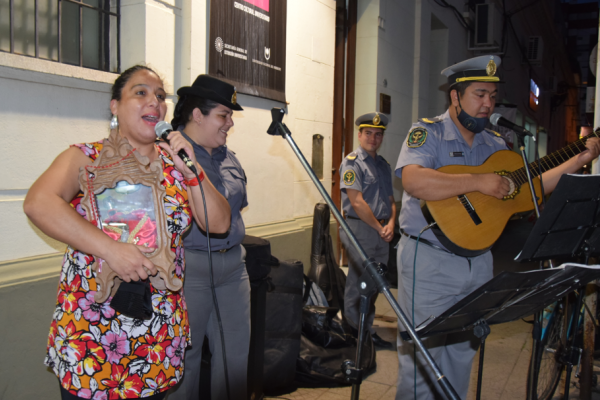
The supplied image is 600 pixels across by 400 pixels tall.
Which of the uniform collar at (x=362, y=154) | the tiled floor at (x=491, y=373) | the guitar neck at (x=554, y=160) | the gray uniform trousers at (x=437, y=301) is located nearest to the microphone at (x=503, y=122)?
the guitar neck at (x=554, y=160)

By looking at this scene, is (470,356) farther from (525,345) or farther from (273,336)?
(525,345)

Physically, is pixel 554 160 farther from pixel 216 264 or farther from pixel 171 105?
pixel 171 105

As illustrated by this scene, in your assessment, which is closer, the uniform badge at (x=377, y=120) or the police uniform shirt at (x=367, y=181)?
the police uniform shirt at (x=367, y=181)

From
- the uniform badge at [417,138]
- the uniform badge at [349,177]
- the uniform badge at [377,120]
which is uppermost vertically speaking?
the uniform badge at [377,120]

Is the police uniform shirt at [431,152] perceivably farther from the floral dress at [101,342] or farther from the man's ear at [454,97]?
the floral dress at [101,342]

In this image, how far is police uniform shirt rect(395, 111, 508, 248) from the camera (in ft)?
8.27

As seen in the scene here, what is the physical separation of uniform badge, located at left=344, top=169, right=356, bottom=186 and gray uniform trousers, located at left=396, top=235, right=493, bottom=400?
1727mm

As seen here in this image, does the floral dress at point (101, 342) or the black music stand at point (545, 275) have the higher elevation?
the black music stand at point (545, 275)

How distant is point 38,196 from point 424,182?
5.49 ft

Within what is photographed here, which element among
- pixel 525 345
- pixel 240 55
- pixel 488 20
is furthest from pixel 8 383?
pixel 488 20

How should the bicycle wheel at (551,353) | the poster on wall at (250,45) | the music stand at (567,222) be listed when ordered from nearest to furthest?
the music stand at (567,222), the bicycle wheel at (551,353), the poster on wall at (250,45)

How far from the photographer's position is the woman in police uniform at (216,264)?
2.30 m

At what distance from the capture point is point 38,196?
1.51 meters

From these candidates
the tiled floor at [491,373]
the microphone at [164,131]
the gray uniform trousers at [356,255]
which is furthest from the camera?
the gray uniform trousers at [356,255]
